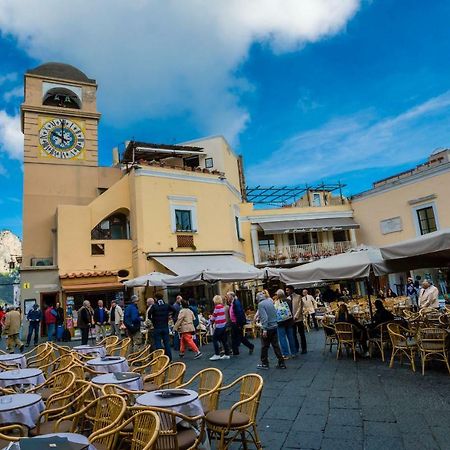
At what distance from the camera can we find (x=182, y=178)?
67.7 ft

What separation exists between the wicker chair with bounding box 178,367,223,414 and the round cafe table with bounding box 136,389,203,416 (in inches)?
7.3

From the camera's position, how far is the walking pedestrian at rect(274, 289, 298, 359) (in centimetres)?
880

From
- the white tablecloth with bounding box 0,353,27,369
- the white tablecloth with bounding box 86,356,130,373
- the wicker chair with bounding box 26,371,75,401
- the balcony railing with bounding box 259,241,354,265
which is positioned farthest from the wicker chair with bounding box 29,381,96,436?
the balcony railing with bounding box 259,241,354,265

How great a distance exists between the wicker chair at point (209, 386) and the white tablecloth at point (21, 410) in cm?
157

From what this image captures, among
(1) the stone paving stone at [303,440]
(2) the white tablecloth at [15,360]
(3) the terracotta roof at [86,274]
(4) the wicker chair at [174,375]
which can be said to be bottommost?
(1) the stone paving stone at [303,440]

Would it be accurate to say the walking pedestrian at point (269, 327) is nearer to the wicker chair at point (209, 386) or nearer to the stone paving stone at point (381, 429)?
the wicker chair at point (209, 386)

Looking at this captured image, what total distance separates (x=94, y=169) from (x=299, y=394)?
19.0m

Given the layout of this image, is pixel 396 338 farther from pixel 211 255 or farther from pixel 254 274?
pixel 211 255

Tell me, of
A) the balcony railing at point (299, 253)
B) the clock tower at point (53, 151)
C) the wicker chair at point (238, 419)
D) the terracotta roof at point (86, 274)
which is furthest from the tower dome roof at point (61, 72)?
the wicker chair at point (238, 419)

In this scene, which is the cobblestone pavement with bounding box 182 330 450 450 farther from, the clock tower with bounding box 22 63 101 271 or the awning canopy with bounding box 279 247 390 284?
the clock tower with bounding box 22 63 101 271

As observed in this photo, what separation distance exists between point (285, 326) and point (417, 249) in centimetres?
368

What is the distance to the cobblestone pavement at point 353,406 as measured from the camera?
13.3ft

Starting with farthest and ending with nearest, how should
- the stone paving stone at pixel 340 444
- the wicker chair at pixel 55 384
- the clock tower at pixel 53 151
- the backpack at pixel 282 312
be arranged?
the clock tower at pixel 53 151
the backpack at pixel 282 312
the wicker chair at pixel 55 384
the stone paving stone at pixel 340 444

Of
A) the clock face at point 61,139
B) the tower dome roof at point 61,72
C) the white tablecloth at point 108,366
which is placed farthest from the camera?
the tower dome roof at point 61,72
